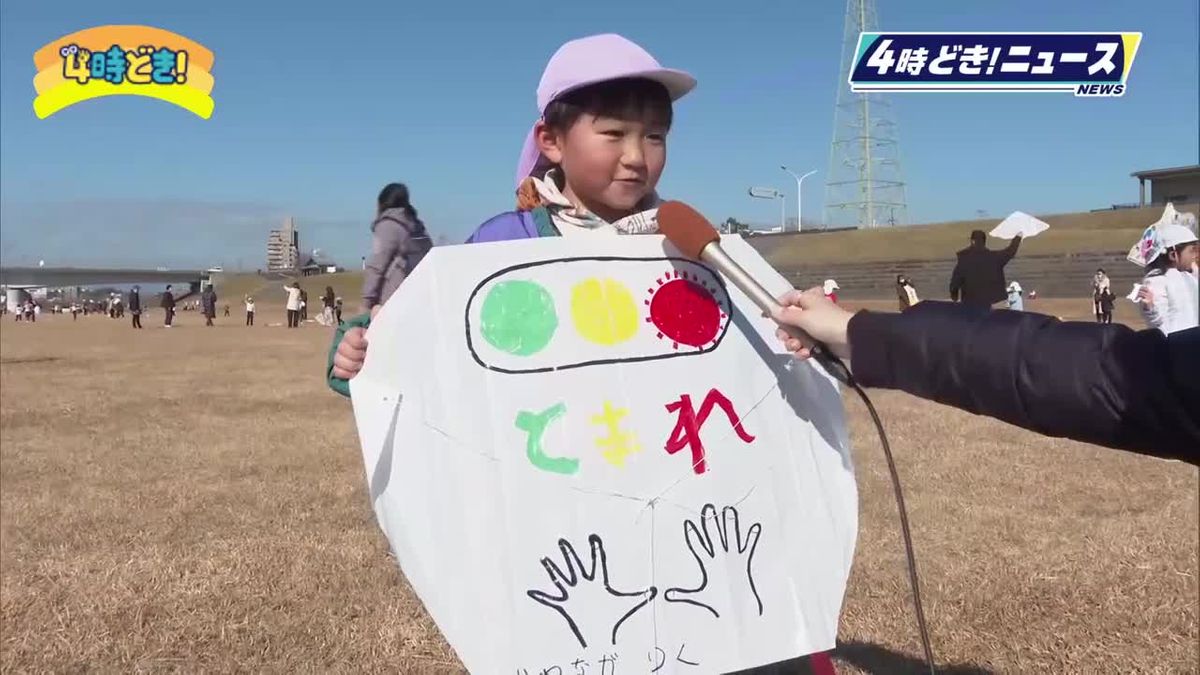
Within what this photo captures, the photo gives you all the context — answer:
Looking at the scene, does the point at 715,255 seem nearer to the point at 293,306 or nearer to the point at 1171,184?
the point at 293,306

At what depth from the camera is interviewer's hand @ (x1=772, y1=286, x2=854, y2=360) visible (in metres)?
1.30

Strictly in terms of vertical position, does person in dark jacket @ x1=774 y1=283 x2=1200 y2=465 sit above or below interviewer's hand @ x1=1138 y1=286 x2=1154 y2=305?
below

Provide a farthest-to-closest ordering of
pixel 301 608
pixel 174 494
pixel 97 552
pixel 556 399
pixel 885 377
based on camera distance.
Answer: pixel 174 494 → pixel 97 552 → pixel 301 608 → pixel 556 399 → pixel 885 377

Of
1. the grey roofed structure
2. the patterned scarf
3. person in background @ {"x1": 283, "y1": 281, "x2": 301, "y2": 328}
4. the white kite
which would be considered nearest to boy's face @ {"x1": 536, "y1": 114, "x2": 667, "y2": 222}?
the patterned scarf

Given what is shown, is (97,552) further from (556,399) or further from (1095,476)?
(1095,476)

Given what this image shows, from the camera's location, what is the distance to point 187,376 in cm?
1240

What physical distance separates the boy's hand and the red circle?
1.49ft

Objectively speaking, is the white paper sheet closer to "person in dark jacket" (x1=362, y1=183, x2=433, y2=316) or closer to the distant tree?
"person in dark jacket" (x1=362, y1=183, x2=433, y2=316)

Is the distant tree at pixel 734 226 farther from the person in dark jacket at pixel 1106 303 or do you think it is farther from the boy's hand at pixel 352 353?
the person in dark jacket at pixel 1106 303

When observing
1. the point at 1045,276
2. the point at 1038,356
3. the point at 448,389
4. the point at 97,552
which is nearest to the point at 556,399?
the point at 448,389

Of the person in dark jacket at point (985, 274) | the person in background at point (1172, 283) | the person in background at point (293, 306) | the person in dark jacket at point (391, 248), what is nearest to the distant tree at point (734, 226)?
the person in dark jacket at point (391, 248)

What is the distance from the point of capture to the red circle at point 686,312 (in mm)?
1590

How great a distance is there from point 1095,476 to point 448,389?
477 cm

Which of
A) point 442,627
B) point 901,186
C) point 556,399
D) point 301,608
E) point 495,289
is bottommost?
point 301,608
